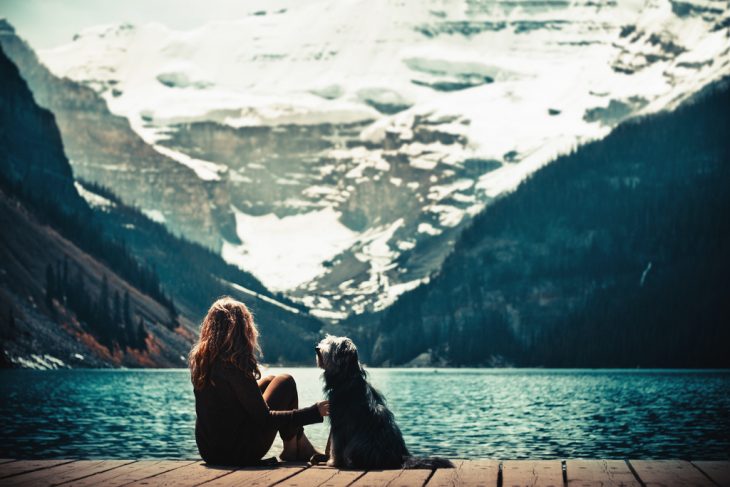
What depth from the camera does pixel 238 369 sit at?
22359 mm

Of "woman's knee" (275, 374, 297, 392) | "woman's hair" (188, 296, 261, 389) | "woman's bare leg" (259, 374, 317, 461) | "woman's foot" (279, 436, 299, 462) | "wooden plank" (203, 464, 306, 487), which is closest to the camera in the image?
"wooden plank" (203, 464, 306, 487)

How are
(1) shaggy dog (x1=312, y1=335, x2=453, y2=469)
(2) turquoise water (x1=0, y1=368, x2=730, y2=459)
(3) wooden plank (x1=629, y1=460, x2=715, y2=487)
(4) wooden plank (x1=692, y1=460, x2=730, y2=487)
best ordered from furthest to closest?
1. (2) turquoise water (x1=0, y1=368, x2=730, y2=459)
2. (1) shaggy dog (x1=312, y1=335, x2=453, y2=469)
3. (3) wooden plank (x1=629, y1=460, x2=715, y2=487)
4. (4) wooden plank (x1=692, y1=460, x2=730, y2=487)

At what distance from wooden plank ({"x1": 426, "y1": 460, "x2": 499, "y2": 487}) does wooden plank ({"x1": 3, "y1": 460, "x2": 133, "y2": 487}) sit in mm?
5678

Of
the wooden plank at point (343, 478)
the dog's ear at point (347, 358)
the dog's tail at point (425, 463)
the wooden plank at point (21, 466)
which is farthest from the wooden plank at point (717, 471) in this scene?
the wooden plank at point (21, 466)

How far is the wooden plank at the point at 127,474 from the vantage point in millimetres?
20172

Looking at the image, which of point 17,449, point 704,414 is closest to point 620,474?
point 17,449

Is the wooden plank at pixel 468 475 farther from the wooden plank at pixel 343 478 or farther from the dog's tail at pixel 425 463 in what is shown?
the wooden plank at pixel 343 478

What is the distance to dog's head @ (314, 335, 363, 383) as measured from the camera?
72.2 ft

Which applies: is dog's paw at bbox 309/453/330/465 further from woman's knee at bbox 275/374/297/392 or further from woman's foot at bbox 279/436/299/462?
woman's knee at bbox 275/374/297/392

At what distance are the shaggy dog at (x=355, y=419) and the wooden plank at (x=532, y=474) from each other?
47.6 inches

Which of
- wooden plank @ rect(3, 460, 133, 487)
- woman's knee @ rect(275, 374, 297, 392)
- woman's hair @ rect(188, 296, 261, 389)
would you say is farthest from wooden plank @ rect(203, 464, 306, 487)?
wooden plank @ rect(3, 460, 133, 487)

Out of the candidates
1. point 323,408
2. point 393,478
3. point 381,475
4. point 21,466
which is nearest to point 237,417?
point 323,408

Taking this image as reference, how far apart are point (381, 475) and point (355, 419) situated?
1.34 metres

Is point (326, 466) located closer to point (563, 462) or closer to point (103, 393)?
point (563, 462)
